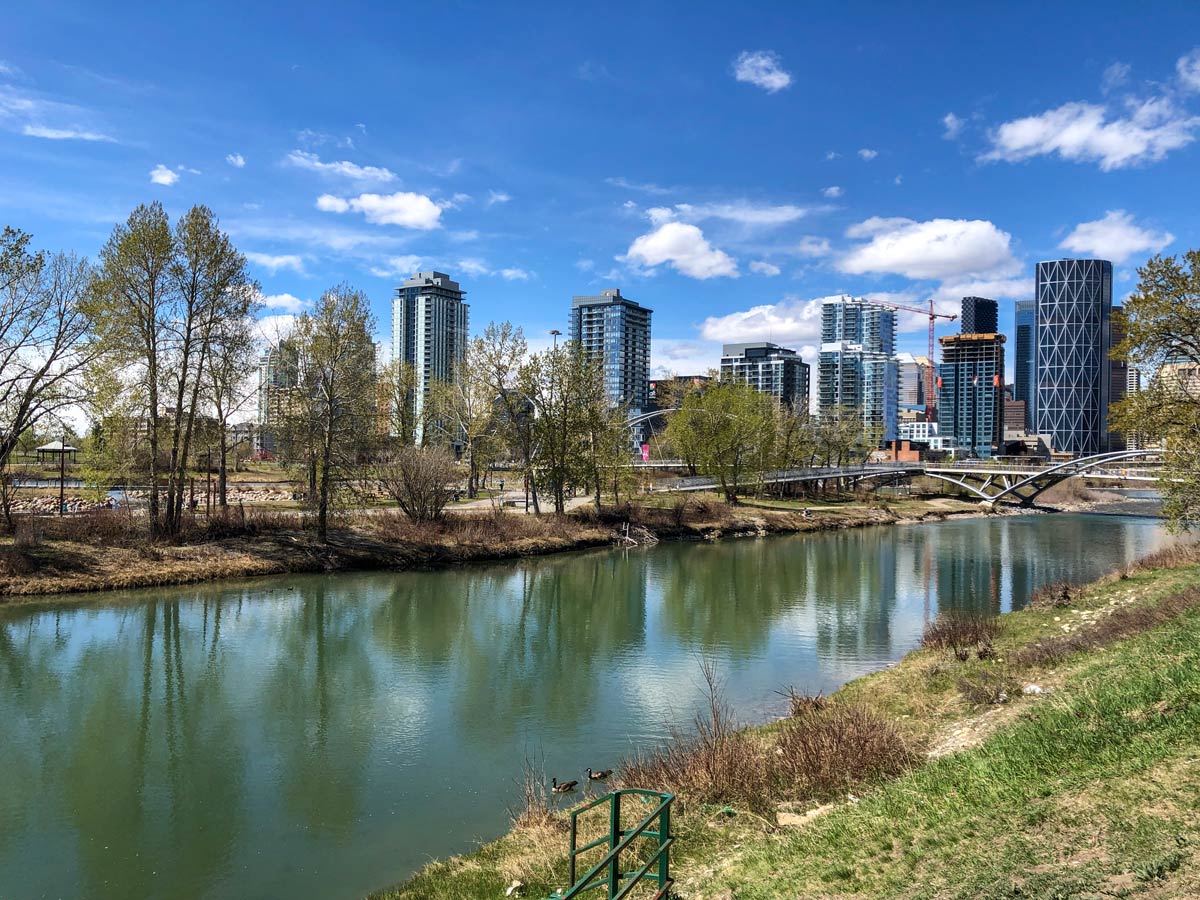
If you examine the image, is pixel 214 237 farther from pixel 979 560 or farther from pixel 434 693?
pixel 979 560

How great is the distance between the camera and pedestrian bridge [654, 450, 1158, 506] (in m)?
65.1

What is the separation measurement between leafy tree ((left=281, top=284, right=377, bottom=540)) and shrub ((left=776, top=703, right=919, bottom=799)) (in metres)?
27.4

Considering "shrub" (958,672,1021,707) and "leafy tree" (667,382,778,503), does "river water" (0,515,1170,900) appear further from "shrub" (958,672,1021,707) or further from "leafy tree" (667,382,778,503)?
"leafy tree" (667,382,778,503)

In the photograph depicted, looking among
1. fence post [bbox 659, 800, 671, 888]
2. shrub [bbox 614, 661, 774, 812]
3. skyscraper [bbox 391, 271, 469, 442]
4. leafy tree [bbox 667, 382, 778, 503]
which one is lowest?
shrub [bbox 614, 661, 774, 812]

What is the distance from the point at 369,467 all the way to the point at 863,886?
32.4 metres

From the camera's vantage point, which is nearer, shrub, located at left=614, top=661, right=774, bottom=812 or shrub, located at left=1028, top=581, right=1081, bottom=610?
shrub, located at left=614, top=661, right=774, bottom=812

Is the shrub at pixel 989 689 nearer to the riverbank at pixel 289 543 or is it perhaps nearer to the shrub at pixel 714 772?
the shrub at pixel 714 772

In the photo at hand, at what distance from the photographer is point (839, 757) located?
10203 mm

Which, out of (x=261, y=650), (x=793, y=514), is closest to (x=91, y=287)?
(x=261, y=650)

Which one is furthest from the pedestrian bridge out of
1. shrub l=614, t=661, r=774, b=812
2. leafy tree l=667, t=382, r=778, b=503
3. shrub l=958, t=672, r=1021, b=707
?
shrub l=614, t=661, r=774, b=812

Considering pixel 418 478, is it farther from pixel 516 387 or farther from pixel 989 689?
pixel 989 689

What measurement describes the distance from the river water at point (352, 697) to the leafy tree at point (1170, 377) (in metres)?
7.84

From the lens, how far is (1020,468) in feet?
264

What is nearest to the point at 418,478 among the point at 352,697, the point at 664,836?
the point at 352,697
